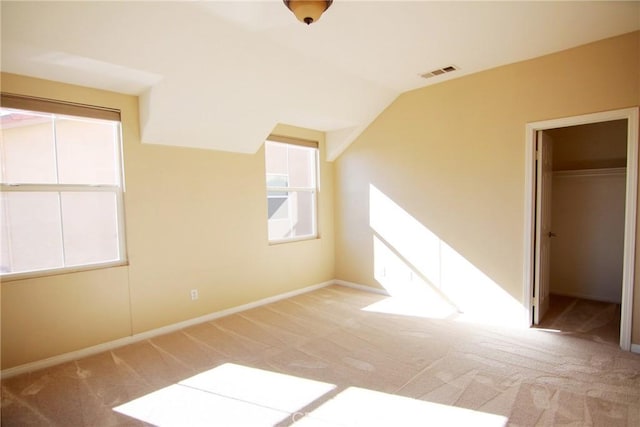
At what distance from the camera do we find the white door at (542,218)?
348 cm

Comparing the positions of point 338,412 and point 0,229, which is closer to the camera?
point 338,412

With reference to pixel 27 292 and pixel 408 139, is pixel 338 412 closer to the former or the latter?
pixel 27 292

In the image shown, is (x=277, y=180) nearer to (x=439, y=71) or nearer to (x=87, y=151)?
(x=87, y=151)

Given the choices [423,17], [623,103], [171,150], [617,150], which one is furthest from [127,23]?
[617,150]

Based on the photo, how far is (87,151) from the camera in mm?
3113

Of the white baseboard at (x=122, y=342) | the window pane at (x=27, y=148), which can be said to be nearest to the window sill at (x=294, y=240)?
the white baseboard at (x=122, y=342)

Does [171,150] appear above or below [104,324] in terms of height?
above

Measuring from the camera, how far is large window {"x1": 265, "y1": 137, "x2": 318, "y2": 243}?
15.4 feet

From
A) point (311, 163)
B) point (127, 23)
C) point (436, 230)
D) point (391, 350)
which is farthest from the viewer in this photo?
Result: point (311, 163)

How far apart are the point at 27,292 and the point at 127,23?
2329 mm

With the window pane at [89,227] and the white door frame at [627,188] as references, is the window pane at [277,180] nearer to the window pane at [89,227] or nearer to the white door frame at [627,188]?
the window pane at [89,227]

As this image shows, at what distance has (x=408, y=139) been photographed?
4.43 m

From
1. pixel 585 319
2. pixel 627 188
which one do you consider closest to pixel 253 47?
pixel 627 188

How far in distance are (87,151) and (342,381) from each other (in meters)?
3.10
